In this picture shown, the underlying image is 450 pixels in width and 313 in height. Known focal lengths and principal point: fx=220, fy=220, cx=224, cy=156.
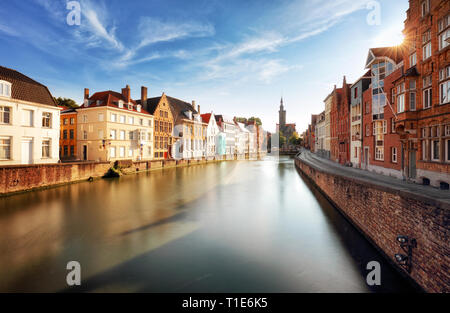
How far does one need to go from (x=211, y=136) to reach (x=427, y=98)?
51.4 meters

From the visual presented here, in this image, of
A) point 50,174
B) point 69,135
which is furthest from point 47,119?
point 69,135

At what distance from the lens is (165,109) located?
4366cm

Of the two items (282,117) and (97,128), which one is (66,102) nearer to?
(97,128)

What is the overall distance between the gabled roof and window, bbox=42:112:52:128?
101 ft

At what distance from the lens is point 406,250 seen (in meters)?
6.58

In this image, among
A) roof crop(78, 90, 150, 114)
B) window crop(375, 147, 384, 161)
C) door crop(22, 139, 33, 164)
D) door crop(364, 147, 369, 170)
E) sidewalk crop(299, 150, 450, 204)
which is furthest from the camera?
roof crop(78, 90, 150, 114)

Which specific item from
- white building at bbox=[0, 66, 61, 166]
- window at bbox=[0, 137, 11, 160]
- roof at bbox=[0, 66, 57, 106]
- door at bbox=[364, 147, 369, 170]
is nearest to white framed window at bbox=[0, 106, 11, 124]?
white building at bbox=[0, 66, 61, 166]

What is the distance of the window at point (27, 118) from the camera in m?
20.6

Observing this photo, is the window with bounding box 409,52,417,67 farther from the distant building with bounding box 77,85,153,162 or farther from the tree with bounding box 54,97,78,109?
the tree with bounding box 54,97,78,109

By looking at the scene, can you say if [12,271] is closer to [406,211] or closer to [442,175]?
[406,211]

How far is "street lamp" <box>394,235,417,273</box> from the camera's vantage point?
6.29m

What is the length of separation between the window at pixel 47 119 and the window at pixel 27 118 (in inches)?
47.9

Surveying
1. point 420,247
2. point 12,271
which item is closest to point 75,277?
point 12,271
